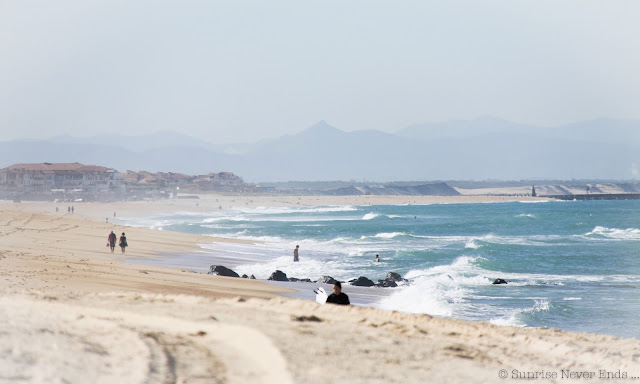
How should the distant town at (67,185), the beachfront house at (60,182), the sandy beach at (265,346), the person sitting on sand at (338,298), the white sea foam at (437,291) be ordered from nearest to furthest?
the sandy beach at (265,346) < the person sitting on sand at (338,298) < the white sea foam at (437,291) < the distant town at (67,185) < the beachfront house at (60,182)

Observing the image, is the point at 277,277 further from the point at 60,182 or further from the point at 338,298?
the point at 60,182

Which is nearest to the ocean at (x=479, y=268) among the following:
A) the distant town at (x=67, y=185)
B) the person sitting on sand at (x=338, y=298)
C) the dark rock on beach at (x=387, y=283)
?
the dark rock on beach at (x=387, y=283)

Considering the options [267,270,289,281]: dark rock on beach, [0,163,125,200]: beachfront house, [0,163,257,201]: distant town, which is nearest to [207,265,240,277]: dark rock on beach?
[267,270,289,281]: dark rock on beach

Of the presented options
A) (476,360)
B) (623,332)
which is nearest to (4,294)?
(476,360)

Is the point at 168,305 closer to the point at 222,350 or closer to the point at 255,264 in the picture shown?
the point at 222,350

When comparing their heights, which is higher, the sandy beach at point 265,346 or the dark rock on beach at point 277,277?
the sandy beach at point 265,346

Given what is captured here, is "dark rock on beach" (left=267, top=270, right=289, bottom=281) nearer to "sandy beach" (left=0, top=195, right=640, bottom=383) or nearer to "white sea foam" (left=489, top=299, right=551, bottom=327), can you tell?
"white sea foam" (left=489, top=299, right=551, bottom=327)

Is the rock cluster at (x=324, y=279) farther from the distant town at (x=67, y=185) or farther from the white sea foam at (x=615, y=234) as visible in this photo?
the distant town at (x=67, y=185)

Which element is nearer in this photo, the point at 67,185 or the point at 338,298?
the point at 338,298

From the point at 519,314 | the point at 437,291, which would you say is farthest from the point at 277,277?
the point at 519,314

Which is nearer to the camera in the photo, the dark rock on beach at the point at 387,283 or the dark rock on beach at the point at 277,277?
the dark rock on beach at the point at 387,283

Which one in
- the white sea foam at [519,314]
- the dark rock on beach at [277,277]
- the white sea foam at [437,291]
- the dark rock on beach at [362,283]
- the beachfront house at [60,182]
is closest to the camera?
the white sea foam at [519,314]

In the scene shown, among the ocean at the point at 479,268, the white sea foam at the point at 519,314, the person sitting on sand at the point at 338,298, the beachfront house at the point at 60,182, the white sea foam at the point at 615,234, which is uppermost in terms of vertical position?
the beachfront house at the point at 60,182

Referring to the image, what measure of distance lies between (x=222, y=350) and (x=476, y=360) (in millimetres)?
3014
